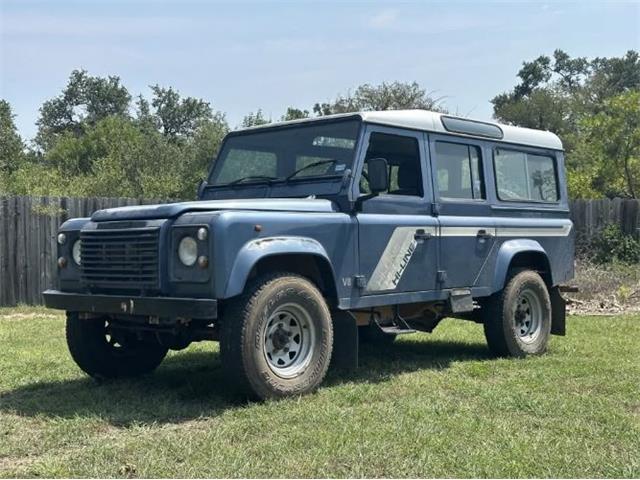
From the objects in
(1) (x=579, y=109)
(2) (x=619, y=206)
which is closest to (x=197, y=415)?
(2) (x=619, y=206)

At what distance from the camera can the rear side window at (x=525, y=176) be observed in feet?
27.3

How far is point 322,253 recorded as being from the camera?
6051 millimetres

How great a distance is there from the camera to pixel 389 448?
14.8ft

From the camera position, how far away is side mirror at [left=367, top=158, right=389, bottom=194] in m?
6.44

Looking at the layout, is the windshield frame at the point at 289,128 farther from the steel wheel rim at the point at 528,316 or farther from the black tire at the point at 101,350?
the steel wheel rim at the point at 528,316

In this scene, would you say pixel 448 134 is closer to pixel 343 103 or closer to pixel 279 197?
pixel 279 197

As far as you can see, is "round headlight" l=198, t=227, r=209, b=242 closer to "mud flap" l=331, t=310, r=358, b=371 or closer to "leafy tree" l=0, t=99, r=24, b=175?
"mud flap" l=331, t=310, r=358, b=371

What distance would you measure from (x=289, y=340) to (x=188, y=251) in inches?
43.6

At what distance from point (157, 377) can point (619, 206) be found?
42.9ft

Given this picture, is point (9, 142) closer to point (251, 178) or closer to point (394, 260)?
point (251, 178)

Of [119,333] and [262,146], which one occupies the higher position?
[262,146]

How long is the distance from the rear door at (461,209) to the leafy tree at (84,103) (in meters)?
43.8

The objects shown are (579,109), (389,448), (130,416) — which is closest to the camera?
(389,448)

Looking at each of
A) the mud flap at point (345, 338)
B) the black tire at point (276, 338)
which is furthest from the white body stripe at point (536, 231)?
the black tire at point (276, 338)
